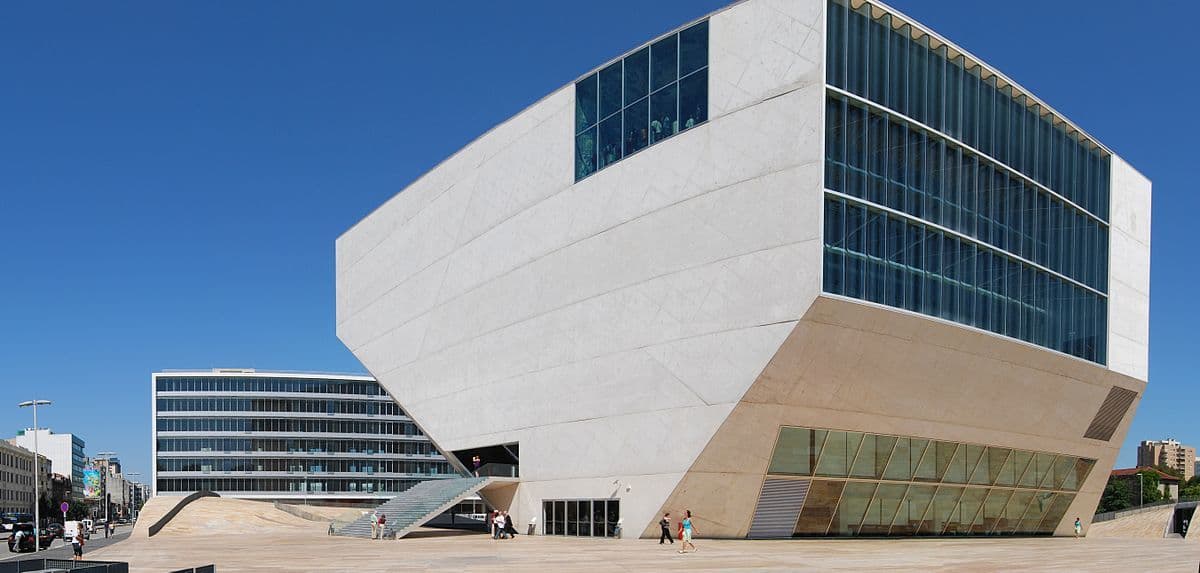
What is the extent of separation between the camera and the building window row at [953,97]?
115 ft

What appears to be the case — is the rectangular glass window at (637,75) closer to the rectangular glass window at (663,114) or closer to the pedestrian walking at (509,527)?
the rectangular glass window at (663,114)

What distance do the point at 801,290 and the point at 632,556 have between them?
33.2ft

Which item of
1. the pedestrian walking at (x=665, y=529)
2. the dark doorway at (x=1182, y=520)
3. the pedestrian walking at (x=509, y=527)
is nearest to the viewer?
the pedestrian walking at (x=665, y=529)

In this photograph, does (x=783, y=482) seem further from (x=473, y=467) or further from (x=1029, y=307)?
(x=473, y=467)

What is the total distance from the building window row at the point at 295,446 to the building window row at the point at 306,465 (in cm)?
111

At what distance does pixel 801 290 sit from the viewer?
33562mm

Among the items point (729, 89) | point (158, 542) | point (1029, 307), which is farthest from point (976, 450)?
point (158, 542)

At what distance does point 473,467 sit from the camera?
5497 centimetres

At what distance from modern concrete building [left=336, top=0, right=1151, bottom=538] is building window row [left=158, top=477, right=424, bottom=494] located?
261ft

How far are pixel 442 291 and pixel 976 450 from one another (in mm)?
27836

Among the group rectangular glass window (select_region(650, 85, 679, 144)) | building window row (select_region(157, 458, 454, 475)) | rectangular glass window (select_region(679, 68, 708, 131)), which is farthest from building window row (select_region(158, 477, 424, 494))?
rectangular glass window (select_region(679, 68, 708, 131))

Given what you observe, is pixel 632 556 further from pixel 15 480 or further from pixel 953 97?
pixel 15 480

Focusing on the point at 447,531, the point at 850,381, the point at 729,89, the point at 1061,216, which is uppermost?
the point at 729,89

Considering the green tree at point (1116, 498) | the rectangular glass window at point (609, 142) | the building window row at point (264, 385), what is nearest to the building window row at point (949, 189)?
the rectangular glass window at point (609, 142)
